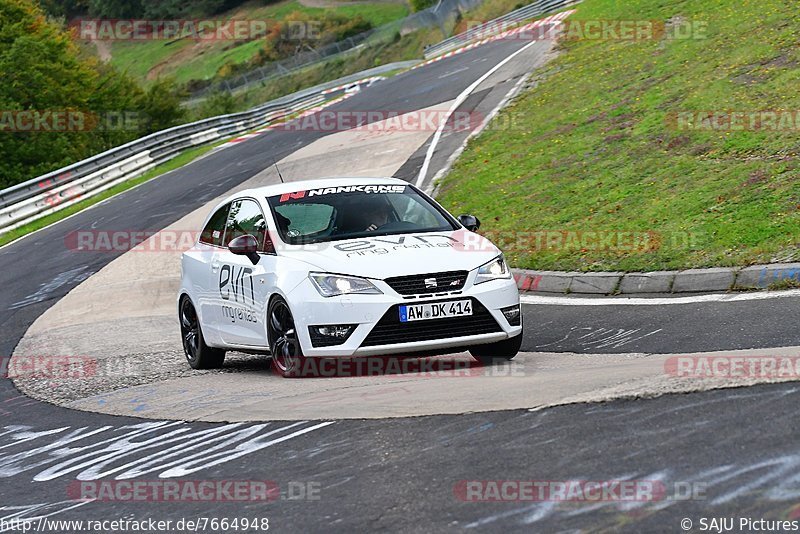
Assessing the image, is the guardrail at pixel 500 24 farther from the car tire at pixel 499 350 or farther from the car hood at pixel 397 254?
the car tire at pixel 499 350

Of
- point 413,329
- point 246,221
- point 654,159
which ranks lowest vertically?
point 413,329

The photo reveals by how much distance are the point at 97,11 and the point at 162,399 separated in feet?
372

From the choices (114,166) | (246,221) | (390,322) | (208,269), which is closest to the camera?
(390,322)

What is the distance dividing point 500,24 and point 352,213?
1666 inches

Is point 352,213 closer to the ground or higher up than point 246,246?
higher up

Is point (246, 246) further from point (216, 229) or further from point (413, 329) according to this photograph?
point (413, 329)

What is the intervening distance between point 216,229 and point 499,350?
3.45m

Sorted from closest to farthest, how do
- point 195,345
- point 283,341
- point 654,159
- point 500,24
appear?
point 283,341 < point 195,345 < point 654,159 < point 500,24

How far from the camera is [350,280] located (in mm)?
9141

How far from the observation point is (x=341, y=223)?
10.2m

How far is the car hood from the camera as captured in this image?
30.0 ft

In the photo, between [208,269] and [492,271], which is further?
[208,269]

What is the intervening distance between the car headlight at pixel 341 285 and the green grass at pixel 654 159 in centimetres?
429

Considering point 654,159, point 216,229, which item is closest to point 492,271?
point 216,229
